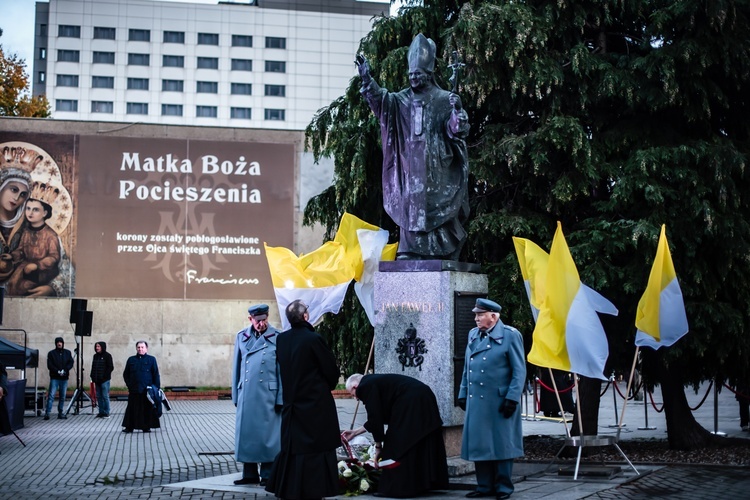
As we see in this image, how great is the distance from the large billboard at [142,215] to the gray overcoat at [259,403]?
2547 centimetres

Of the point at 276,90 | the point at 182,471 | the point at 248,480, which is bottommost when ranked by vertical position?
the point at 182,471

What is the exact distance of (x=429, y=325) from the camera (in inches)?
431

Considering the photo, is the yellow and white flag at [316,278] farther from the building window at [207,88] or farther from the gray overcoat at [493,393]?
the building window at [207,88]

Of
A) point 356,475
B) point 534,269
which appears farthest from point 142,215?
point 356,475

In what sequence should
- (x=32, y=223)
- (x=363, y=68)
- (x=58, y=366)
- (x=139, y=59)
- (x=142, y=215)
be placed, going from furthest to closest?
(x=139, y=59) < (x=142, y=215) < (x=32, y=223) < (x=58, y=366) < (x=363, y=68)

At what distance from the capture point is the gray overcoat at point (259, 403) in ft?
36.9

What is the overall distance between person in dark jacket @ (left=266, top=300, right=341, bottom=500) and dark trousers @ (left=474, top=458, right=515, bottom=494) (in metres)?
1.50

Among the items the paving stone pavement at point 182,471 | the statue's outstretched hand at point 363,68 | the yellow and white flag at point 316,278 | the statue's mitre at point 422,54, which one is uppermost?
the statue's mitre at point 422,54

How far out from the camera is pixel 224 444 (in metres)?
17.6

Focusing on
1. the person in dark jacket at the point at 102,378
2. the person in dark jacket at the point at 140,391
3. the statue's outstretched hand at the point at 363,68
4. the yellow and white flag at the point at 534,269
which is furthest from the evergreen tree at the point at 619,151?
the person in dark jacket at the point at 102,378

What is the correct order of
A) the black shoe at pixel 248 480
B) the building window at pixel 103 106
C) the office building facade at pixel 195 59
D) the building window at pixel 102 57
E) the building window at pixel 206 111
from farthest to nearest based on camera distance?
the building window at pixel 206 111, the building window at pixel 103 106, the building window at pixel 102 57, the office building facade at pixel 195 59, the black shoe at pixel 248 480

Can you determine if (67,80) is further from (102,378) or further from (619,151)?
(619,151)

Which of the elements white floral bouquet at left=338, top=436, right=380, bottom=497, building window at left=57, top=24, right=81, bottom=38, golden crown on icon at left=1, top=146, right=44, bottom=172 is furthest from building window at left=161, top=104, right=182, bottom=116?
white floral bouquet at left=338, top=436, right=380, bottom=497

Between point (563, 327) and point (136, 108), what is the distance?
84.6 m
